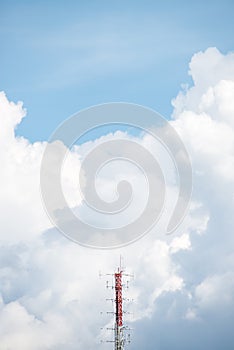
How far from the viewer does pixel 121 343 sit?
6737 inches

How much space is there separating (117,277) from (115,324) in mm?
11376

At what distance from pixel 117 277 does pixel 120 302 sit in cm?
613

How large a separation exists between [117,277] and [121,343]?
15893 mm

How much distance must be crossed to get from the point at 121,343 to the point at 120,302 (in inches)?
386

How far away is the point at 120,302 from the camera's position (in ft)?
569

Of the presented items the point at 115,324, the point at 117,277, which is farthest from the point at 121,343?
the point at 117,277

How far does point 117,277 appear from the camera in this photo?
174250 mm

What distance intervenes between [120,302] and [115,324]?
5433 mm

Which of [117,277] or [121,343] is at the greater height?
[117,277]

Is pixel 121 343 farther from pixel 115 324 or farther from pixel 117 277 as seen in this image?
pixel 117 277

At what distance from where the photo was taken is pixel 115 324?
172 m
